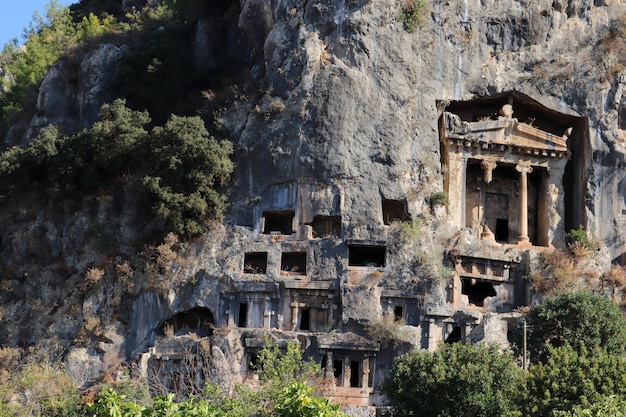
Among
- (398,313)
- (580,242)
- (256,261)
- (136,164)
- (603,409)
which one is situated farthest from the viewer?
(136,164)

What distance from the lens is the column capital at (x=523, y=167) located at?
4638 centimetres

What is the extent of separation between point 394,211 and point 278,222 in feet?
14.1

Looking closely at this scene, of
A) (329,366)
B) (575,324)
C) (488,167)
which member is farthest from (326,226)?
(575,324)

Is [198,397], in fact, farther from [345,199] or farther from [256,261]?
[345,199]

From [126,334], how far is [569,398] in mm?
17830

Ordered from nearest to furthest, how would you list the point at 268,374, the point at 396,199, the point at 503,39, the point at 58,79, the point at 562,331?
the point at 268,374
the point at 562,331
the point at 396,199
the point at 503,39
the point at 58,79

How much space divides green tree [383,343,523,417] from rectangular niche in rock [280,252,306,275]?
881 centimetres

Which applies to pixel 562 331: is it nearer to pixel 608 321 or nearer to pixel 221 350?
pixel 608 321

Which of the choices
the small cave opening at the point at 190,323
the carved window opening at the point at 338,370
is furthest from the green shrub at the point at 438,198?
the small cave opening at the point at 190,323

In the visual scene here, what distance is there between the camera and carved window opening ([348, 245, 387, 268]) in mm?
42594

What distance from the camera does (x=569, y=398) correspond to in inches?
1178

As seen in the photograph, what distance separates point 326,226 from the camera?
43.2 meters

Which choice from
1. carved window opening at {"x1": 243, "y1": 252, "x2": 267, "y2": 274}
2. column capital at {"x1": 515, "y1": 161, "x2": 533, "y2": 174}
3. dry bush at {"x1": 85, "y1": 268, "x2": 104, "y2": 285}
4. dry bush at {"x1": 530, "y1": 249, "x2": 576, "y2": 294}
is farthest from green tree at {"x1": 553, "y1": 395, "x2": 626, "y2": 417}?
dry bush at {"x1": 85, "y1": 268, "x2": 104, "y2": 285}

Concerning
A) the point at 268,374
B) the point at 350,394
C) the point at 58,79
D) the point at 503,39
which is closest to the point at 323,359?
the point at 350,394
